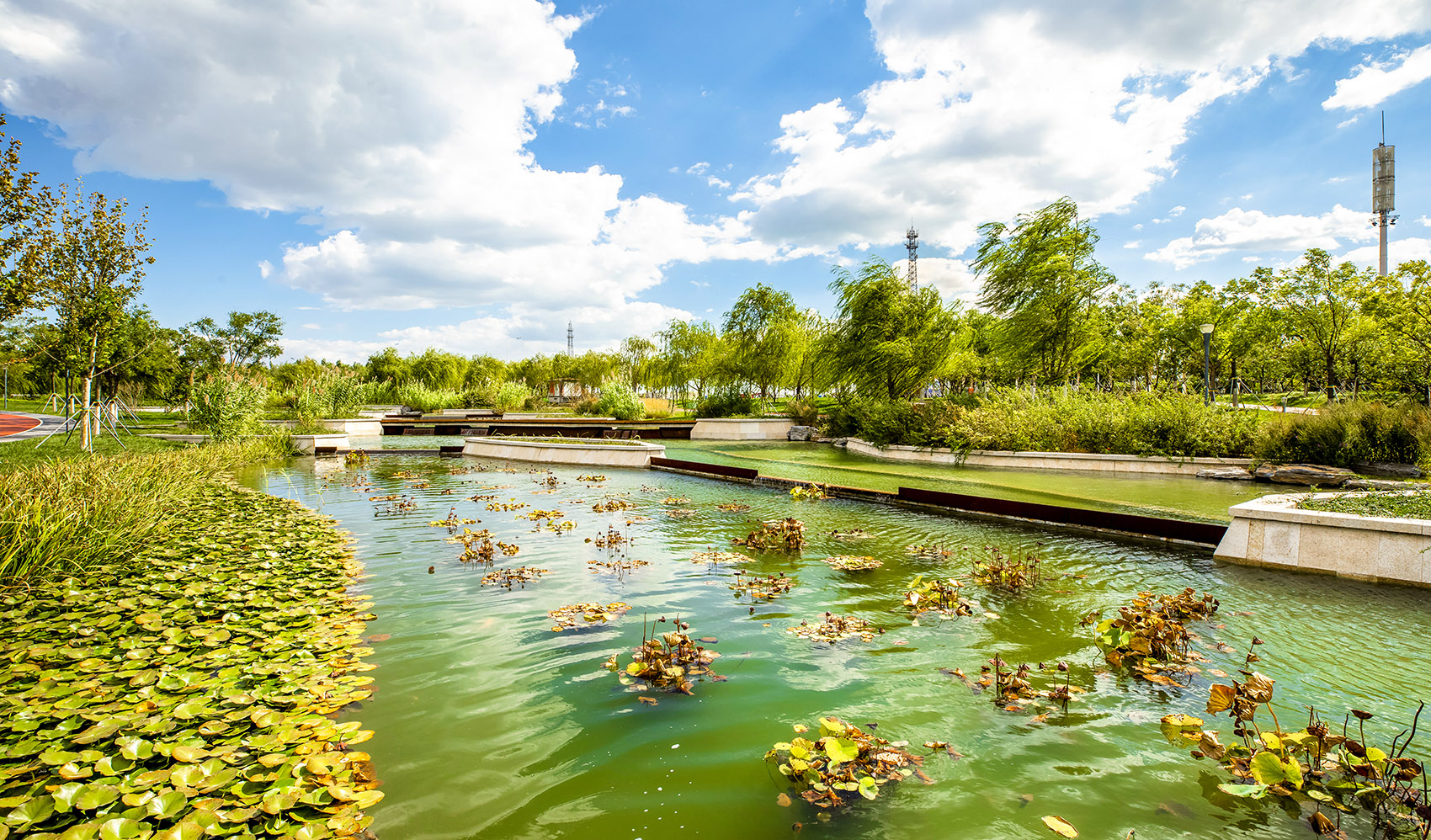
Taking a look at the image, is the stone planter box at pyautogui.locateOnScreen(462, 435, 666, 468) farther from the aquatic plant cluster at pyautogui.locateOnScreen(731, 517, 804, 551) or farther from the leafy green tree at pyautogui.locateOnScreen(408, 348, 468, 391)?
the leafy green tree at pyautogui.locateOnScreen(408, 348, 468, 391)

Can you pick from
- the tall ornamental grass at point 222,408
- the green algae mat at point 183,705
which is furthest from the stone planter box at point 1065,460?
the tall ornamental grass at point 222,408

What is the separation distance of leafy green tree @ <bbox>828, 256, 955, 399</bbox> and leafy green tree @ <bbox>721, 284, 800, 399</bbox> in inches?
232

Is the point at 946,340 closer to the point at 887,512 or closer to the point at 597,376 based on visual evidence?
the point at 887,512

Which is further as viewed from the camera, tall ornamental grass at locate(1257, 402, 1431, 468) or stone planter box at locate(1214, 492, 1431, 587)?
tall ornamental grass at locate(1257, 402, 1431, 468)

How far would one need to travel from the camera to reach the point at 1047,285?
22406mm

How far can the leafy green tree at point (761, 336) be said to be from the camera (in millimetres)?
30531

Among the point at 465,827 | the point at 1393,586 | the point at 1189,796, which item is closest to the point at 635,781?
the point at 465,827

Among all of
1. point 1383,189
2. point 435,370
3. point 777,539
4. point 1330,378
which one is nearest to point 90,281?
point 777,539

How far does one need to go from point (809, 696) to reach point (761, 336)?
91.7 ft

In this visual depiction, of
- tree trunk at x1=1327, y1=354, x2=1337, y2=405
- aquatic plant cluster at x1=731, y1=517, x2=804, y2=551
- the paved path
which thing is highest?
tree trunk at x1=1327, y1=354, x2=1337, y2=405

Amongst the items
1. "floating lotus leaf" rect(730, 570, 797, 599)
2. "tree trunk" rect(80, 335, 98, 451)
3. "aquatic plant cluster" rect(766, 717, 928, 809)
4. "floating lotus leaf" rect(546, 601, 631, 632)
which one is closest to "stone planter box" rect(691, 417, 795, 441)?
"tree trunk" rect(80, 335, 98, 451)

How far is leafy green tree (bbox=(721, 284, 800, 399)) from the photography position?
30531mm

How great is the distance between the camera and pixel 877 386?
979 inches

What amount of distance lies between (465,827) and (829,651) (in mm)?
2811
